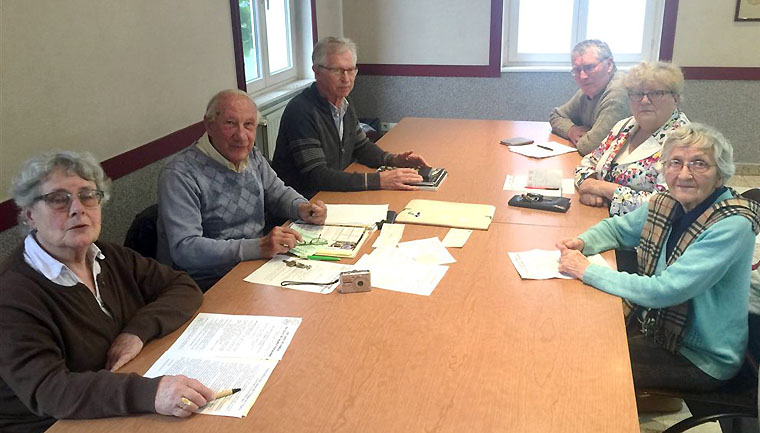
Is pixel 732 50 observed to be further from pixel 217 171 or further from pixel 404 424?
pixel 404 424

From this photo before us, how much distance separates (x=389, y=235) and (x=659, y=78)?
3.87ft

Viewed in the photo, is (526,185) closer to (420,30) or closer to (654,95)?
(654,95)

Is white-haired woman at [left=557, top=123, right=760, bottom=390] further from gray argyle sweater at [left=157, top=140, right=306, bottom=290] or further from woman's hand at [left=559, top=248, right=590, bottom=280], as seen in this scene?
gray argyle sweater at [left=157, top=140, right=306, bottom=290]

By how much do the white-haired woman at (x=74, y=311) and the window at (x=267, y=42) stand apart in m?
2.77

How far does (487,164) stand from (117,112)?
5.47ft

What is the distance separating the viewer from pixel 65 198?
149cm

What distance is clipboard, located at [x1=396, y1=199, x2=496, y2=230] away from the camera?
2.33 m

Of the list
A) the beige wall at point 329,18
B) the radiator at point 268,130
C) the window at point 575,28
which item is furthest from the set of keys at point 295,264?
the window at point 575,28

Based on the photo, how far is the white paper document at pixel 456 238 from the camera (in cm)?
214

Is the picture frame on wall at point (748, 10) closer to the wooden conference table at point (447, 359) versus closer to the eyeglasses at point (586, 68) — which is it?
the eyeglasses at point (586, 68)

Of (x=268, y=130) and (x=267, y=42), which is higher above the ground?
(x=267, y=42)

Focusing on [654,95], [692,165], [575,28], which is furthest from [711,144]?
[575,28]

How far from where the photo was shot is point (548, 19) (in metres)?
5.35

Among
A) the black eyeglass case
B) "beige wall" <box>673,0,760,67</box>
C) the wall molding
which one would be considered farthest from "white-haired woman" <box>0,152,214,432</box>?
"beige wall" <box>673,0,760,67</box>
